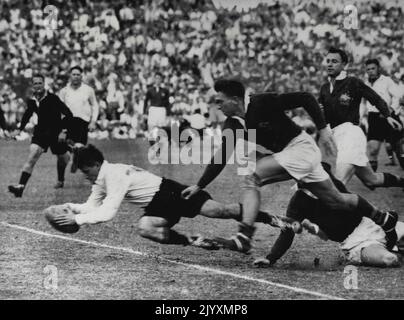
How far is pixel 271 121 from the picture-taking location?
7562mm

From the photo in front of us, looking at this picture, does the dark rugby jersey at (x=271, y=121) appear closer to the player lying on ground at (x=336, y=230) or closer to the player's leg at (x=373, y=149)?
the player lying on ground at (x=336, y=230)

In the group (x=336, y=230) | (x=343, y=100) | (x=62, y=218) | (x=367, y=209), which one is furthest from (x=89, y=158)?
(x=343, y=100)

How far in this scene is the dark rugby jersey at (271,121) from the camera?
7535mm

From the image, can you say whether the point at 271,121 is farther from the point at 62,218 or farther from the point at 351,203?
the point at 62,218

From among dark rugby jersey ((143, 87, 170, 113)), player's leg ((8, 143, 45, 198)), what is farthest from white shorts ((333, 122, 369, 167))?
dark rugby jersey ((143, 87, 170, 113))

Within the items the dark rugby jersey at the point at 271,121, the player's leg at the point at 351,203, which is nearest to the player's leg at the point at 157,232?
the dark rugby jersey at the point at 271,121

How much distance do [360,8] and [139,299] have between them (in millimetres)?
22167

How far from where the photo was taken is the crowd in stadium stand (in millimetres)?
25844

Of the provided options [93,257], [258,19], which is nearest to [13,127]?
[258,19]

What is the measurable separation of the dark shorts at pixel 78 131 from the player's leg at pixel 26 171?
147cm

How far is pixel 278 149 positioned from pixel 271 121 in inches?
12.0

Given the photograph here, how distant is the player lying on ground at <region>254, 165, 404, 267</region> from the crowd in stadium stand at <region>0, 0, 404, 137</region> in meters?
17.4

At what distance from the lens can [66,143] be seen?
1445 centimetres

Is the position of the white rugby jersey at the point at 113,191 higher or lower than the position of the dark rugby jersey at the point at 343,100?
lower
